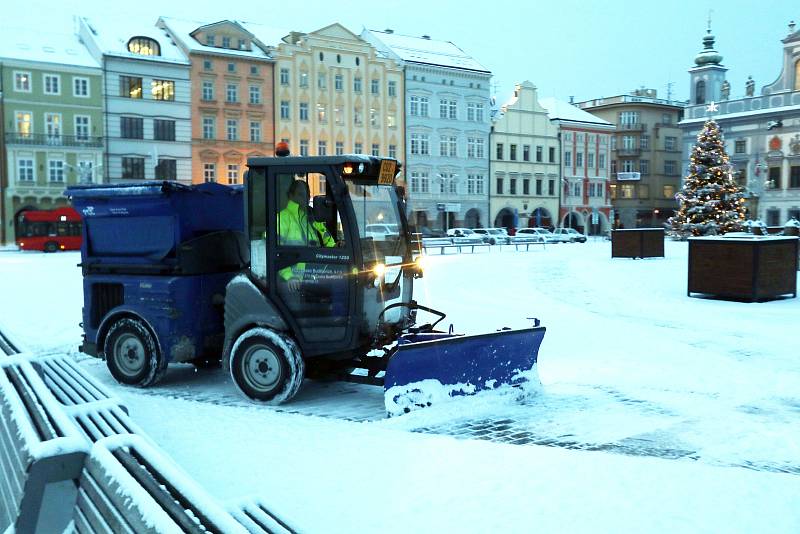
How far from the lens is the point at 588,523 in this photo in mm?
4812

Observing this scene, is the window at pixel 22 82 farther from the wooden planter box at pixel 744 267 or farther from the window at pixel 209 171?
the wooden planter box at pixel 744 267

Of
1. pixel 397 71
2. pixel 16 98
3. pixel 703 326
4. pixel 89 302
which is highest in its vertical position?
pixel 397 71

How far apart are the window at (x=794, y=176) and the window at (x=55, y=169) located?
168ft

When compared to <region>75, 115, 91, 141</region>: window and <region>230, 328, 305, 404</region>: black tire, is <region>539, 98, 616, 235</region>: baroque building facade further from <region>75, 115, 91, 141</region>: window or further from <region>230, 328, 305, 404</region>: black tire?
<region>230, 328, 305, 404</region>: black tire

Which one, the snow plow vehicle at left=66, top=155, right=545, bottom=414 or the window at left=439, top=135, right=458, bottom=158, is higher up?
the window at left=439, top=135, right=458, bottom=158

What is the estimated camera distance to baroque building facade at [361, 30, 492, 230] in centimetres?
6319

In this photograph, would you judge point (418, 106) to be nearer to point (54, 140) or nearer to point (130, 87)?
point (130, 87)

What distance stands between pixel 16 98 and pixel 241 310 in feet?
159

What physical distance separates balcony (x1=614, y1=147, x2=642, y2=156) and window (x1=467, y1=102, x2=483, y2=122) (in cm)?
1994

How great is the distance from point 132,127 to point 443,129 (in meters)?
24.0

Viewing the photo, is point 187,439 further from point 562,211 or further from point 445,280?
point 562,211

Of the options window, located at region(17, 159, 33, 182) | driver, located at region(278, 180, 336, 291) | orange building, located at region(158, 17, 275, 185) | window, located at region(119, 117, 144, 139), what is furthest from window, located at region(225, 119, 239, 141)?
driver, located at region(278, 180, 336, 291)

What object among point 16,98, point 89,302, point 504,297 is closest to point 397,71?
point 16,98

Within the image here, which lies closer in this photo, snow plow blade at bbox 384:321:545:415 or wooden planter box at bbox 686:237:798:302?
snow plow blade at bbox 384:321:545:415
